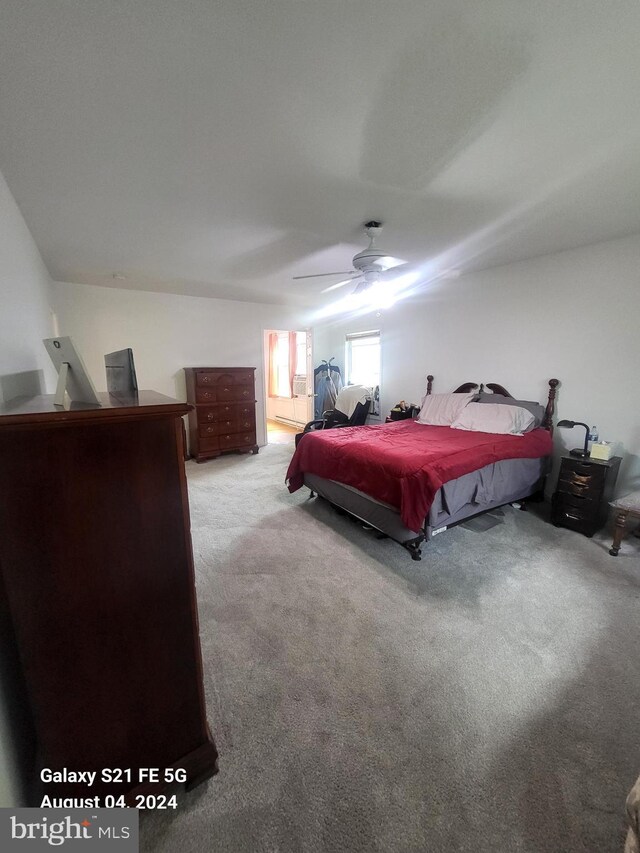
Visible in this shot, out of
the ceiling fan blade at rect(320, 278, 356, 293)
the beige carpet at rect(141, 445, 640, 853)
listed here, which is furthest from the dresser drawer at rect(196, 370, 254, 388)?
the beige carpet at rect(141, 445, 640, 853)

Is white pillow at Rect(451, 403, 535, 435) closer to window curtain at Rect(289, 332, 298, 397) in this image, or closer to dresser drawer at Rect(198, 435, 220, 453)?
dresser drawer at Rect(198, 435, 220, 453)

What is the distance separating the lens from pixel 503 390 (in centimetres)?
361

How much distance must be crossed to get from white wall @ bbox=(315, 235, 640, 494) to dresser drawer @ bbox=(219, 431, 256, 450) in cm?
253

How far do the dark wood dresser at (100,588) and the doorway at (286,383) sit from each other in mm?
5358

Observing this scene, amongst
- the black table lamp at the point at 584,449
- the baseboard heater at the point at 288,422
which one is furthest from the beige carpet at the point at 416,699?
the baseboard heater at the point at 288,422

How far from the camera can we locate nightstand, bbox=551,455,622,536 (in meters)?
2.61

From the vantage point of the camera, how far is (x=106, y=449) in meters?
0.86

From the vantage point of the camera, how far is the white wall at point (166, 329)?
404cm

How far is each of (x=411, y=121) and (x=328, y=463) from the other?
2.24 metres

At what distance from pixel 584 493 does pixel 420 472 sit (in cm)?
153

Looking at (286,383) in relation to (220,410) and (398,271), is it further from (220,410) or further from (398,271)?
(398,271)

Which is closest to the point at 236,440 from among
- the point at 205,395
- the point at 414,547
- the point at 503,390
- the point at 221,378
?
the point at 205,395

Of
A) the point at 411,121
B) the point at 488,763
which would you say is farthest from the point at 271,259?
the point at 488,763

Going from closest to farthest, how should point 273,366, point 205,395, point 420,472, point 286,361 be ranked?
point 420,472 < point 205,395 < point 286,361 < point 273,366
